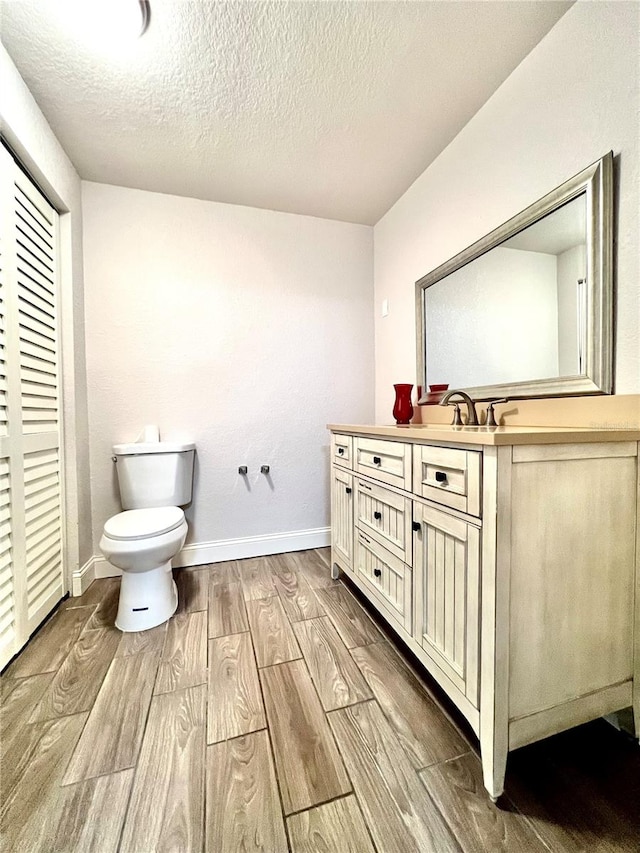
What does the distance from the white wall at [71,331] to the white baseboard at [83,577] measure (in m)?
0.03

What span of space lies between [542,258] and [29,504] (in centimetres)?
218

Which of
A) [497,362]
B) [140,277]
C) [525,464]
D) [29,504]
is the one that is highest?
[140,277]

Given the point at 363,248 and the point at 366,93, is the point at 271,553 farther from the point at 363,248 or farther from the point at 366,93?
the point at 366,93

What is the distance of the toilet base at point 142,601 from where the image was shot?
1451 millimetres

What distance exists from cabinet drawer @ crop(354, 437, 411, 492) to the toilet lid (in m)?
0.87

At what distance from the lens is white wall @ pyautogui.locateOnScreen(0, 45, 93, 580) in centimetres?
146

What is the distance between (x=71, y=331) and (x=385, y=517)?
69.5 inches

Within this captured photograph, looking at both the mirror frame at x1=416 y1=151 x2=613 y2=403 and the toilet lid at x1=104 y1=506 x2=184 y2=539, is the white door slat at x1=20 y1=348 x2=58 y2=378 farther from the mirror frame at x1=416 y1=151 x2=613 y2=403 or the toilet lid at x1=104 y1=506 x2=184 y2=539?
the mirror frame at x1=416 y1=151 x2=613 y2=403

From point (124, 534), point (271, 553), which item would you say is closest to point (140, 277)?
point (124, 534)

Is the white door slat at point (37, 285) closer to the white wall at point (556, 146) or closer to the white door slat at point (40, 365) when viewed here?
the white door slat at point (40, 365)

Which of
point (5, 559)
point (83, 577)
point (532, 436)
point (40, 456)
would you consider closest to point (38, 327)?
point (40, 456)

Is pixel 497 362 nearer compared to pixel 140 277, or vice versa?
pixel 497 362

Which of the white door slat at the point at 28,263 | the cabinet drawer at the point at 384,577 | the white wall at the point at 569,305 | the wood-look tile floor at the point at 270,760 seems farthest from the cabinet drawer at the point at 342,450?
the white door slat at the point at 28,263

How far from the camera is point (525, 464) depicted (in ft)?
2.55
